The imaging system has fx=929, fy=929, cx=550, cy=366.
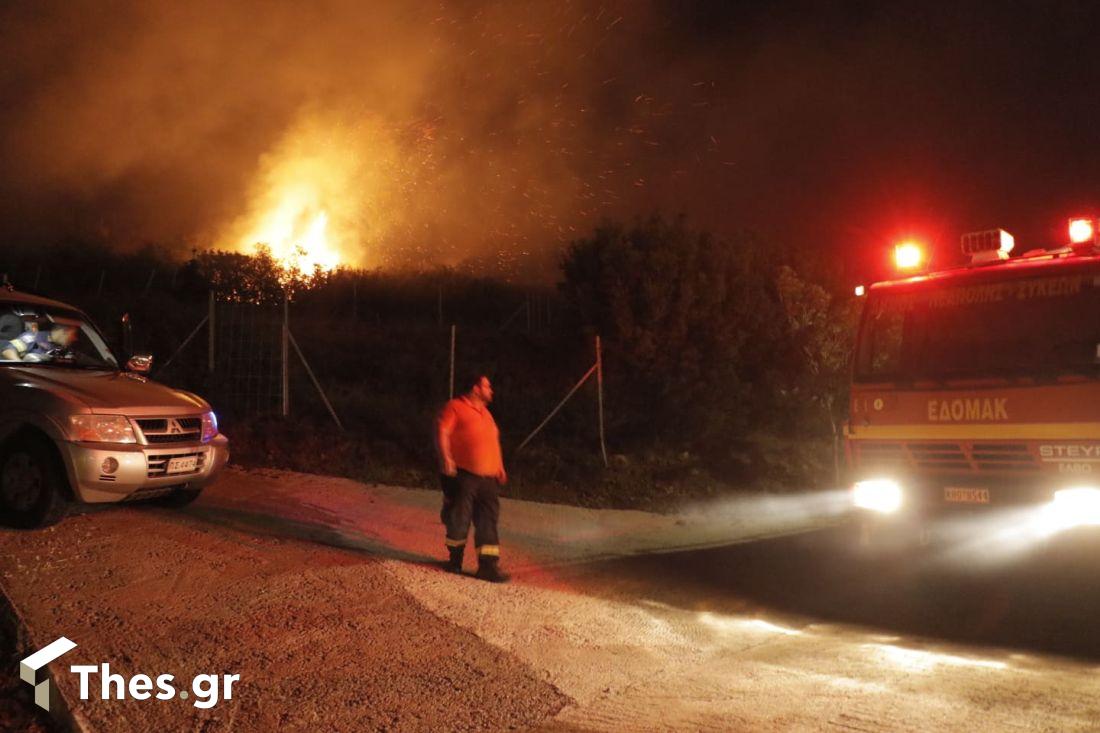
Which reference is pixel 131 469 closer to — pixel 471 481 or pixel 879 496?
pixel 471 481

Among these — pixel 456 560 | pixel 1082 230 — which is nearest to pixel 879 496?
pixel 1082 230

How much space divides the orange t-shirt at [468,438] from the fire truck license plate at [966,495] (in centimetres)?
350

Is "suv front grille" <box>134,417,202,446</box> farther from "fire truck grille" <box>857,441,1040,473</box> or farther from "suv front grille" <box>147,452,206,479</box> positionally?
"fire truck grille" <box>857,441,1040,473</box>

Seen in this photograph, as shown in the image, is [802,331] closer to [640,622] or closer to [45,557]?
[640,622]

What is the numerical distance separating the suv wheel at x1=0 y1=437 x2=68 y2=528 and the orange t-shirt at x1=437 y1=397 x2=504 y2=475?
9.60 feet

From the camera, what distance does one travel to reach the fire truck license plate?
273 inches

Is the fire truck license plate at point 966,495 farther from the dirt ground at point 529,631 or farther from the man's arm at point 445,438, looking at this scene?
the man's arm at point 445,438

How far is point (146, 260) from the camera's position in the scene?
35.2 metres

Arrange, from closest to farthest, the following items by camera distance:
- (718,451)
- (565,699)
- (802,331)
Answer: (565,699), (718,451), (802,331)

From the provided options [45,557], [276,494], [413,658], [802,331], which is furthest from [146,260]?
[413,658]

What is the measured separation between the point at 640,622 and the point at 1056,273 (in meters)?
4.10

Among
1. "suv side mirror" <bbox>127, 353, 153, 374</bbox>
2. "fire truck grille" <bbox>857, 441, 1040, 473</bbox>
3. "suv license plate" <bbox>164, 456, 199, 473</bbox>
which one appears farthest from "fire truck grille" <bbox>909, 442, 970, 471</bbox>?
"suv side mirror" <bbox>127, 353, 153, 374</bbox>

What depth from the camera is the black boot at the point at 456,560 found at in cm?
738

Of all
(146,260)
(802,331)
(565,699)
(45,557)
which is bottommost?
(565,699)
